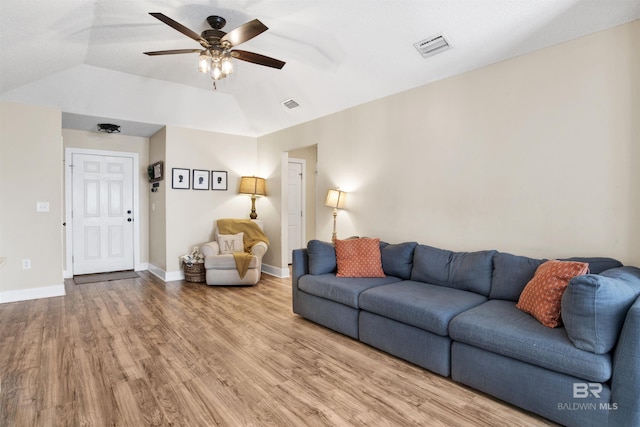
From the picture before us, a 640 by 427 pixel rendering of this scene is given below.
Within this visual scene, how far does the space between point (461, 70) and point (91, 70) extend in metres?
4.22

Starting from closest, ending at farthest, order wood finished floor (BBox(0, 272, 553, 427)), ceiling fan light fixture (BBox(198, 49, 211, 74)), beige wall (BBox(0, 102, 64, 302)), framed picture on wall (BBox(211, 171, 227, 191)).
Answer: wood finished floor (BBox(0, 272, 553, 427)) → ceiling fan light fixture (BBox(198, 49, 211, 74)) → beige wall (BBox(0, 102, 64, 302)) → framed picture on wall (BBox(211, 171, 227, 191))

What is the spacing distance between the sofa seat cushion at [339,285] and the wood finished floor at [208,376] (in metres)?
0.36

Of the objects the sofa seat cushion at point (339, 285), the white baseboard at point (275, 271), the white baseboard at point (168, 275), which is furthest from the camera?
A: the white baseboard at point (275, 271)

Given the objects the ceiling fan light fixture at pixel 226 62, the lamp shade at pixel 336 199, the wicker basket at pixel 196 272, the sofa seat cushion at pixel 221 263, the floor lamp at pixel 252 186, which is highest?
the ceiling fan light fixture at pixel 226 62

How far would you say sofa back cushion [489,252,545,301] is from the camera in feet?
8.30

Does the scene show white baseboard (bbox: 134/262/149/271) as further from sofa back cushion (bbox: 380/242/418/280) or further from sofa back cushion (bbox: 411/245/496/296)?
sofa back cushion (bbox: 411/245/496/296)

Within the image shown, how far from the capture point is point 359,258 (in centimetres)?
344

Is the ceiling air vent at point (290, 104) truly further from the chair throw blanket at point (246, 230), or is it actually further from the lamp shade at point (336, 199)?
the chair throw blanket at point (246, 230)

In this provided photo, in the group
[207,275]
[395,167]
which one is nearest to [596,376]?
[395,167]

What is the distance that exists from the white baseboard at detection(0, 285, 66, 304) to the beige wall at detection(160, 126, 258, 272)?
133 cm

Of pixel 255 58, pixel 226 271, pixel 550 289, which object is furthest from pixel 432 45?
pixel 226 271

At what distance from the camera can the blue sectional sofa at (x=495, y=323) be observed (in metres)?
1.74

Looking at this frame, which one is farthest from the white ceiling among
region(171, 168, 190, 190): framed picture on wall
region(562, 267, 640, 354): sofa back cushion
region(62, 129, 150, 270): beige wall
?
region(562, 267, 640, 354): sofa back cushion

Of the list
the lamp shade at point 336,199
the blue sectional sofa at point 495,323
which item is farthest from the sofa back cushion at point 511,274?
the lamp shade at point 336,199
